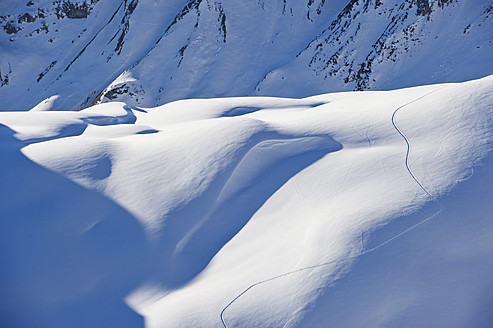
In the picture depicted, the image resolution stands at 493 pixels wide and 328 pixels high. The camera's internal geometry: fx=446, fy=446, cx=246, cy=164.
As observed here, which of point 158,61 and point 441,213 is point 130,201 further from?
point 158,61

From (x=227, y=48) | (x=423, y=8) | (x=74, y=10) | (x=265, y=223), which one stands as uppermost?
(x=423, y=8)

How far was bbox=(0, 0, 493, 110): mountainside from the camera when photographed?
42.3 ft

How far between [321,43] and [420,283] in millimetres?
13339

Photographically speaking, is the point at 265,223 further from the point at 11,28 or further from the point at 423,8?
the point at 11,28

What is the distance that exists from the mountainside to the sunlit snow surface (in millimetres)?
8420

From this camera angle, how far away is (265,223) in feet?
13.1

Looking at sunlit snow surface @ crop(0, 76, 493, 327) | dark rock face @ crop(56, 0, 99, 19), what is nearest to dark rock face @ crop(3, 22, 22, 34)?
dark rock face @ crop(56, 0, 99, 19)

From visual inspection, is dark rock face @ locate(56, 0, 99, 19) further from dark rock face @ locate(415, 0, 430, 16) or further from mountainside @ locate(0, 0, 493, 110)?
dark rock face @ locate(415, 0, 430, 16)

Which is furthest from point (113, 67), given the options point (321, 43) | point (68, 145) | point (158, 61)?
point (68, 145)

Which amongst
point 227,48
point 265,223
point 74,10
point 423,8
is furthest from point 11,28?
point 265,223

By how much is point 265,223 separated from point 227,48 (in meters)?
13.6

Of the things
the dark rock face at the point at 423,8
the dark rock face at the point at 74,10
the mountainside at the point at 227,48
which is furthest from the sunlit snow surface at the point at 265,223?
the dark rock face at the point at 74,10

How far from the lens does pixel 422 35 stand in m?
13.2

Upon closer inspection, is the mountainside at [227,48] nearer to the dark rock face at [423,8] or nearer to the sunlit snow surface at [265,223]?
the dark rock face at [423,8]
